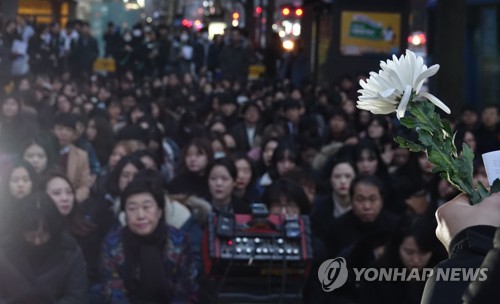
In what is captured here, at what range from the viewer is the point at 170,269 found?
6762 mm

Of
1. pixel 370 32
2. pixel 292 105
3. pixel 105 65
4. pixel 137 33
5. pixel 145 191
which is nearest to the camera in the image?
pixel 145 191

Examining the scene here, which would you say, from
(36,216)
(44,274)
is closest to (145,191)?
(36,216)

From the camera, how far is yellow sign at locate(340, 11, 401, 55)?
2625 cm

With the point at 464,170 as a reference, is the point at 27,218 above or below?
below

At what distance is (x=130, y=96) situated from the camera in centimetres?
1986

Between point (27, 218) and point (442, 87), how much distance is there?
10782 mm

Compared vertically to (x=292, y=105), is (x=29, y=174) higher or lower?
lower

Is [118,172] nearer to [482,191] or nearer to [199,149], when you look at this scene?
[199,149]

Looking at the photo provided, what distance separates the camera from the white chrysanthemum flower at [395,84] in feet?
8.76

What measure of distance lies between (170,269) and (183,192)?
119 inches

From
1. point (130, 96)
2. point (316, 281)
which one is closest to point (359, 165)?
point (316, 281)

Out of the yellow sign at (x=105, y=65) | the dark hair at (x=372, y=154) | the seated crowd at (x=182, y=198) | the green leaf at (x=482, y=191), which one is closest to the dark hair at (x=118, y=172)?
the seated crowd at (x=182, y=198)

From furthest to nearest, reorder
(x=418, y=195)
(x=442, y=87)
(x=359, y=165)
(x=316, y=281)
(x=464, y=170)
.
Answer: (x=442, y=87)
(x=359, y=165)
(x=418, y=195)
(x=316, y=281)
(x=464, y=170)

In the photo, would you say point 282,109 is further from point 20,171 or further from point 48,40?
point 48,40
